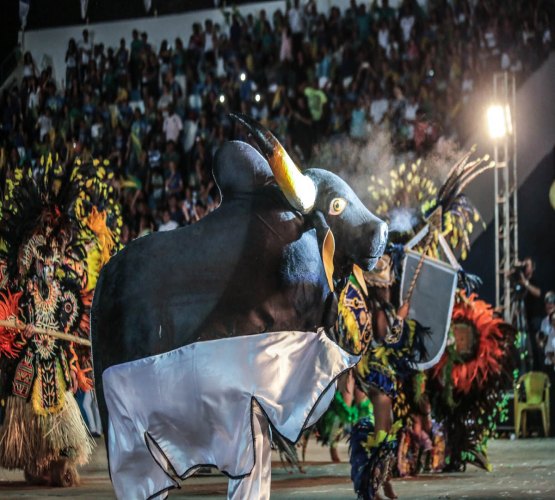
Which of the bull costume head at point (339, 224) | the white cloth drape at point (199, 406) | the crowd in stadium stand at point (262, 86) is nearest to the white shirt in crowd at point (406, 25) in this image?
the crowd in stadium stand at point (262, 86)

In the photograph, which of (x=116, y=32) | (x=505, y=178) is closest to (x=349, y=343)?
(x=505, y=178)

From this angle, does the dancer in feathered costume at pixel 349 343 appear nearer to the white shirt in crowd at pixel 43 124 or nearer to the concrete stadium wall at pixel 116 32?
the concrete stadium wall at pixel 116 32

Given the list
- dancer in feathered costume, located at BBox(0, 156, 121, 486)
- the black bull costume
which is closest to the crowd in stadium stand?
dancer in feathered costume, located at BBox(0, 156, 121, 486)

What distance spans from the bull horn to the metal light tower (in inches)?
319

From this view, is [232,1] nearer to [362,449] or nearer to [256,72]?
[256,72]

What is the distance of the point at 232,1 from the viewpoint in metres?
17.5

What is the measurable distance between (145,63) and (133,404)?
42.5 feet

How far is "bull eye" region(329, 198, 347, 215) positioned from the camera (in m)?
5.40

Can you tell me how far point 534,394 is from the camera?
13312mm

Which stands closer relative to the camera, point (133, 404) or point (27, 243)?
point (133, 404)

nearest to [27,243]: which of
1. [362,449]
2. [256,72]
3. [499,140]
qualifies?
[362,449]

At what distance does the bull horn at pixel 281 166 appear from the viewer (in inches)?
198

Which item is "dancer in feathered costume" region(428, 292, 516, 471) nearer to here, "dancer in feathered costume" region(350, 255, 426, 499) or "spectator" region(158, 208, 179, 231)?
"dancer in feathered costume" region(350, 255, 426, 499)

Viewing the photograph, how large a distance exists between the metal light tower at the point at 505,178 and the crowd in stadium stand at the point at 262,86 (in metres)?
0.69
